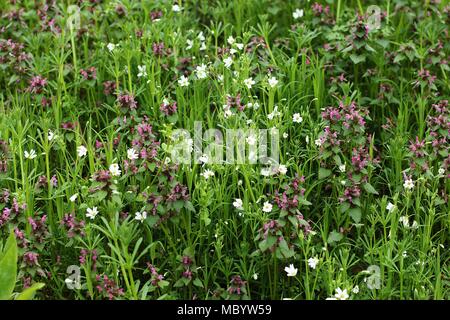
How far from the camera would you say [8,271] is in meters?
3.37

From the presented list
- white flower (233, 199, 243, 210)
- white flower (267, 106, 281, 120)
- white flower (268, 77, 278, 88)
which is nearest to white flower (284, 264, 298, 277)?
white flower (233, 199, 243, 210)

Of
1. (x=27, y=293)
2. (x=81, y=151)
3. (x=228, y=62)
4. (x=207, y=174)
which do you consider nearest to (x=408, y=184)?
(x=207, y=174)

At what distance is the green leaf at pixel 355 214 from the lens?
12.2 ft

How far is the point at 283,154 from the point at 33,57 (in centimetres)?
172

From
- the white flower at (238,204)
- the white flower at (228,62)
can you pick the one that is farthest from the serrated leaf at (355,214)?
the white flower at (228,62)

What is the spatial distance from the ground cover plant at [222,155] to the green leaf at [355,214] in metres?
0.01

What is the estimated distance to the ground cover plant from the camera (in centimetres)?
362

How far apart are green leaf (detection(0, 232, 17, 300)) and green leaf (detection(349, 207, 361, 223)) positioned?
61.6 inches

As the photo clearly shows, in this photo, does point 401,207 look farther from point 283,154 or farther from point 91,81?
point 91,81

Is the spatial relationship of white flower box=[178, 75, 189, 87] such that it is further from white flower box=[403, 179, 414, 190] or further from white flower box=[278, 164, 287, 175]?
white flower box=[403, 179, 414, 190]

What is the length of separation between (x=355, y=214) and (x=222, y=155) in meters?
0.74

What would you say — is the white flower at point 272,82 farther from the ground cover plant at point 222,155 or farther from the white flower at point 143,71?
the white flower at point 143,71

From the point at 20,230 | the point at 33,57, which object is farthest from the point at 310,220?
the point at 33,57

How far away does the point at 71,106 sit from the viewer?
4.51 m
